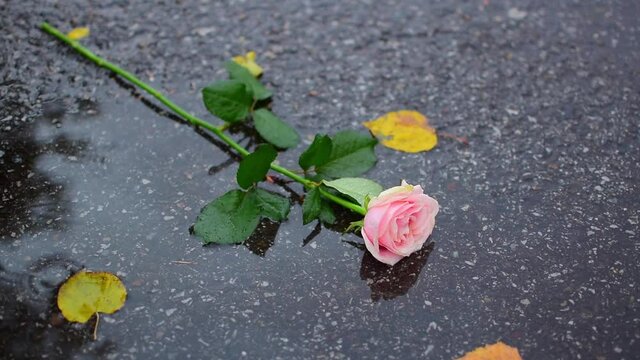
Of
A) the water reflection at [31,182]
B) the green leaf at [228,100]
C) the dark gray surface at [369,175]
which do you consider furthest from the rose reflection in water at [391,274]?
the water reflection at [31,182]

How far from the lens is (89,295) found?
1714mm

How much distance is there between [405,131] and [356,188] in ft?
1.51

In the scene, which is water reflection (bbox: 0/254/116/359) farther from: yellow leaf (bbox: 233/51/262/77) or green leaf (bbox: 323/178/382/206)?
yellow leaf (bbox: 233/51/262/77)

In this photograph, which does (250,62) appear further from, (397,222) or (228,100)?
(397,222)

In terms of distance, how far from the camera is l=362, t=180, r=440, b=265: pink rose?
5.53 feet

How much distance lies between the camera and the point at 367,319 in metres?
1.69

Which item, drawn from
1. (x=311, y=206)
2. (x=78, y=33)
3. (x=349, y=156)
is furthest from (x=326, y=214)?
(x=78, y=33)

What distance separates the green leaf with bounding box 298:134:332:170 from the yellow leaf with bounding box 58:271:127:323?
1.84ft

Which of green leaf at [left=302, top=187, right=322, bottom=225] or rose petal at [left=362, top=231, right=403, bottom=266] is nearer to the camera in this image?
rose petal at [left=362, top=231, right=403, bottom=266]

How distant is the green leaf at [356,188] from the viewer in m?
1.81

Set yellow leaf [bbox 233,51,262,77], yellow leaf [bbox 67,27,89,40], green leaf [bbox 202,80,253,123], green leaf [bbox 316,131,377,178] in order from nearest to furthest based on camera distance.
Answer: green leaf [bbox 316,131,377,178]
green leaf [bbox 202,80,253,123]
yellow leaf [bbox 233,51,262,77]
yellow leaf [bbox 67,27,89,40]

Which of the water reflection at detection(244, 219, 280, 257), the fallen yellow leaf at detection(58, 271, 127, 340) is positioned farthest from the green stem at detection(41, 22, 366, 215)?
the fallen yellow leaf at detection(58, 271, 127, 340)

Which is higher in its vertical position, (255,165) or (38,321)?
(255,165)

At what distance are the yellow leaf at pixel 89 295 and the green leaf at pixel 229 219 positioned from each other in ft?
0.80
